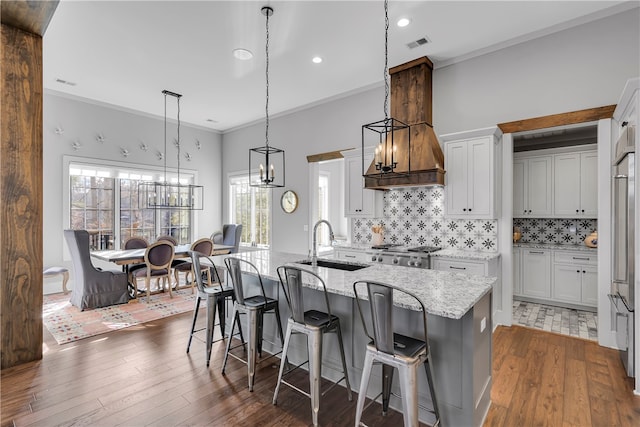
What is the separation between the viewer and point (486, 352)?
Result: 2.25 meters

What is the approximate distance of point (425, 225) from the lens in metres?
4.55

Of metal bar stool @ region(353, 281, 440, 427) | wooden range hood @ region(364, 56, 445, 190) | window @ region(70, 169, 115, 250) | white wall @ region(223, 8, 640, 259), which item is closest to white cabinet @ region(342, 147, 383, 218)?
wooden range hood @ region(364, 56, 445, 190)

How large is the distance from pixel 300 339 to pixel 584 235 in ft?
15.2

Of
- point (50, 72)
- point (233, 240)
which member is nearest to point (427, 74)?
point (233, 240)

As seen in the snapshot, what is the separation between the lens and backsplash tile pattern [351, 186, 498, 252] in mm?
4062

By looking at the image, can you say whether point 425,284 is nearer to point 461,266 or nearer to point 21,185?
point 461,266

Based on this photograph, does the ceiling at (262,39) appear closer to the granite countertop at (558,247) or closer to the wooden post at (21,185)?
the wooden post at (21,185)

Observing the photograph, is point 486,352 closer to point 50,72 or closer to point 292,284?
point 292,284

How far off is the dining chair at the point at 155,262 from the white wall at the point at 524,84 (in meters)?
3.04

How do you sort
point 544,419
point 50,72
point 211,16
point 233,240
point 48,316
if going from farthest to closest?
point 233,240 → point 50,72 → point 48,316 → point 211,16 → point 544,419

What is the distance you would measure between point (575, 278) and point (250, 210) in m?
5.97

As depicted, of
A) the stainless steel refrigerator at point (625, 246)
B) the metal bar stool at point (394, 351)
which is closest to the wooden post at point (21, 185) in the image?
the metal bar stool at point (394, 351)

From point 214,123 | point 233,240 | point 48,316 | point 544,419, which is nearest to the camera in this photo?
point 544,419

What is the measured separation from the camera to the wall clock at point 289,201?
6.15 meters
